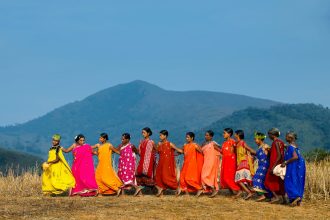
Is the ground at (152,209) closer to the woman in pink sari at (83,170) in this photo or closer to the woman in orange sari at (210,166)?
the woman in orange sari at (210,166)

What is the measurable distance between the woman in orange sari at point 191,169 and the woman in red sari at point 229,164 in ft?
1.91

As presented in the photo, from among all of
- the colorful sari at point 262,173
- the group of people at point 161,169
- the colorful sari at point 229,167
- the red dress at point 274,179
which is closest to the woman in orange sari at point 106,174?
the group of people at point 161,169

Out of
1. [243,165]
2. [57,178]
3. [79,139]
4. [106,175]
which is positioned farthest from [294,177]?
[57,178]

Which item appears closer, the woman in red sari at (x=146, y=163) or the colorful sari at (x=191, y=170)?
the colorful sari at (x=191, y=170)

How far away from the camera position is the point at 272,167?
14688 millimetres

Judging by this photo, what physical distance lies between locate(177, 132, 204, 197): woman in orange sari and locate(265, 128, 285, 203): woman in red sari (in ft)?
6.02

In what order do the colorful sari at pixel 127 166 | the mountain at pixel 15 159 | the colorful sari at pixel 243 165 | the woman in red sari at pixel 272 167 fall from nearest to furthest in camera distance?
the woman in red sari at pixel 272 167 → the colorful sari at pixel 243 165 → the colorful sari at pixel 127 166 → the mountain at pixel 15 159

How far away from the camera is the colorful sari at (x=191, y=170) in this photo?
1579 cm

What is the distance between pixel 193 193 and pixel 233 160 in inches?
59.0

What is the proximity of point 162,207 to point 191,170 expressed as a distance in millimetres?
2192

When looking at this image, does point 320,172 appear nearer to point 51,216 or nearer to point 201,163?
point 201,163

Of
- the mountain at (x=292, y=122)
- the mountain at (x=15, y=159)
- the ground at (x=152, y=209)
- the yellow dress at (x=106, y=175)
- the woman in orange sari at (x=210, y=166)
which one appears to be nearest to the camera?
the ground at (x=152, y=209)

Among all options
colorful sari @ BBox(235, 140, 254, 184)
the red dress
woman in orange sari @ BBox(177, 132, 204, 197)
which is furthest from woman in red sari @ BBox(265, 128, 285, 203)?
woman in orange sari @ BBox(177, 132, 204, 197)

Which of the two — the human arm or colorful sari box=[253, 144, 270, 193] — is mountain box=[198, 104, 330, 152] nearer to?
colorful sari box=[253, 144, 270, 193]
